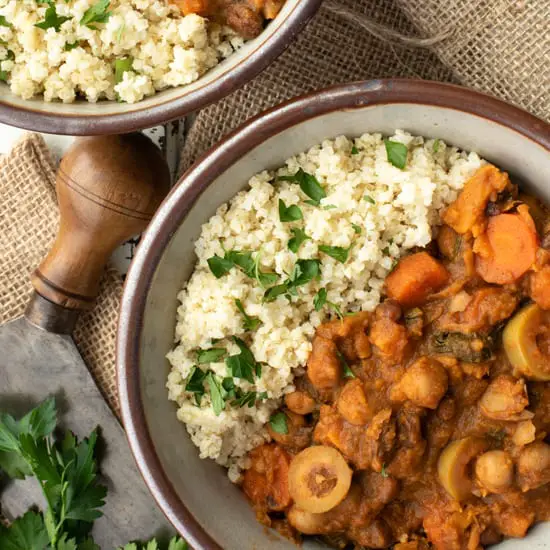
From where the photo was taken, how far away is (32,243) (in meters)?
3.48

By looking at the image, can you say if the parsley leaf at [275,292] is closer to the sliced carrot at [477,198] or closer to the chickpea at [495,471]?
the sliced carrot at [477,198]

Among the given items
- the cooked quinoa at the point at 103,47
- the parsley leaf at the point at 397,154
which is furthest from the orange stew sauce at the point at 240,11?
the parsley leaf at the point at 397,154

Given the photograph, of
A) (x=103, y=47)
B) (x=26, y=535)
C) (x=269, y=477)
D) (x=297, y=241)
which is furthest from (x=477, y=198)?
(x=26, y=535)

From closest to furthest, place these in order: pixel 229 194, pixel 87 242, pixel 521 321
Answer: pixel 521 321 → pixel 229 194 → pixel 87 242

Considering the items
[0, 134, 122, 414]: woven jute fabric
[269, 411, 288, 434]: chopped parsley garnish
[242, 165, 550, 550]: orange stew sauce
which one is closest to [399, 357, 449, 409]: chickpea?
[242, 165, 550, 550]: orange stew sauce

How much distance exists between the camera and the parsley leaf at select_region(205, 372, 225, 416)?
2.78m

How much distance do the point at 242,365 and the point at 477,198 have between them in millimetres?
932

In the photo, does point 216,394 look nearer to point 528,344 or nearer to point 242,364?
point 242,364

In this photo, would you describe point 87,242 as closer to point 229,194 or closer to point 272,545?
point 229,194

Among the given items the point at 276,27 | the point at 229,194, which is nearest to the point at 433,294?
the point at 229,194

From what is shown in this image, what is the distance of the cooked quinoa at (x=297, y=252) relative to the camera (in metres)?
2.72

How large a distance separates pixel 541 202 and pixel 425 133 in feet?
1.49

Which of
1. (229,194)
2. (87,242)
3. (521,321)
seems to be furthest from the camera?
(87,242)

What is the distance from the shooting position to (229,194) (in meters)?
2.87
